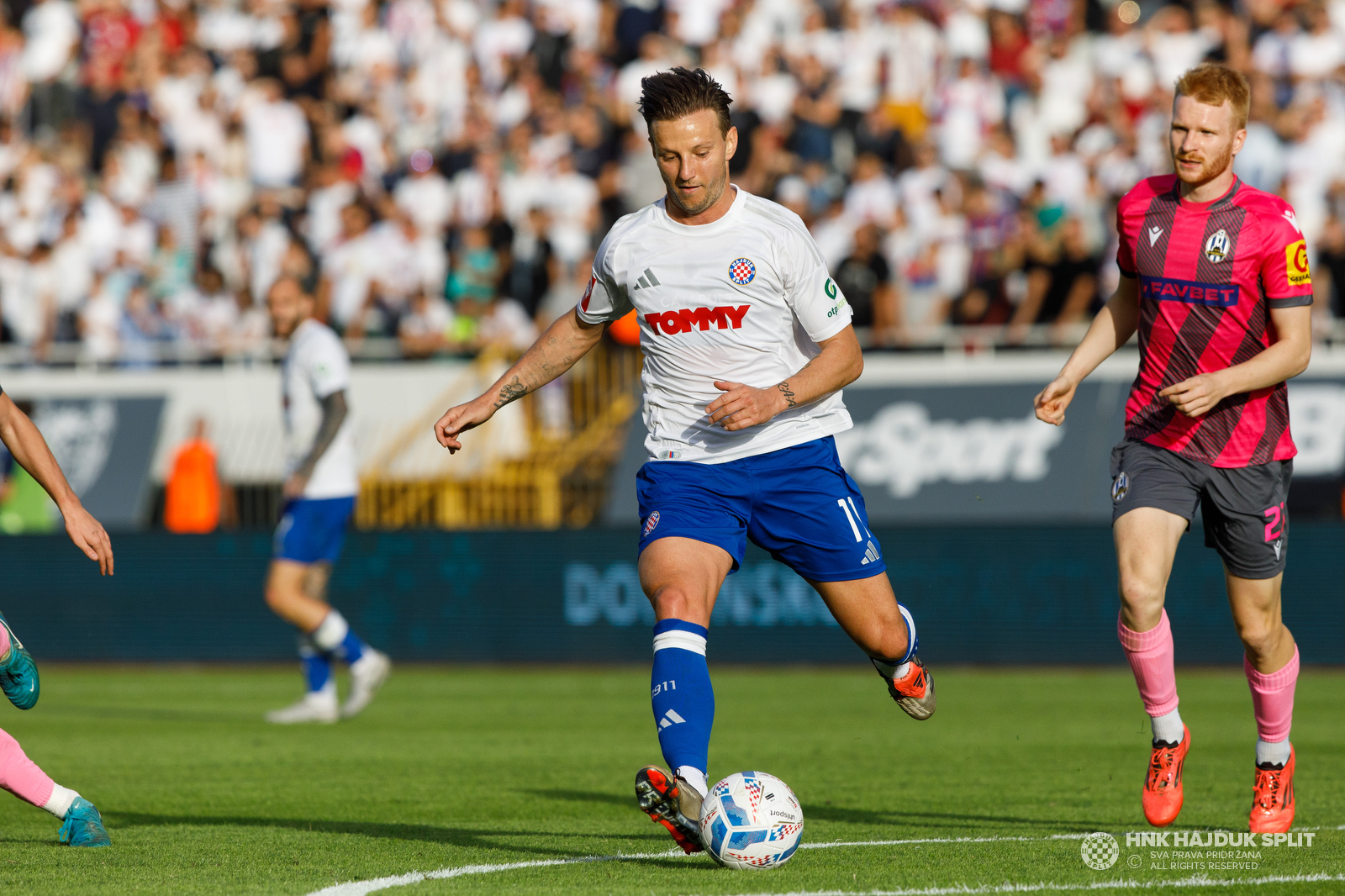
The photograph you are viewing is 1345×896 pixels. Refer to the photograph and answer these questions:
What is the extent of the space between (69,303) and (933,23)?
10.1m

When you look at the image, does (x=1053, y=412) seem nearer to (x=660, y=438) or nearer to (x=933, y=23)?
(x=660, y=438)

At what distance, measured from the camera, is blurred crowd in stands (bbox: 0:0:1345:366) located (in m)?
17.5

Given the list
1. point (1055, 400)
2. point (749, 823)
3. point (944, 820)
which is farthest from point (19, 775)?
point (1055, 400)

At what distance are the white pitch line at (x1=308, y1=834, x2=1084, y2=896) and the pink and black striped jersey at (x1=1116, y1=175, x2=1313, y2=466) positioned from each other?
1.59 metres

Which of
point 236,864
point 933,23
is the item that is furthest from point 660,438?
point 933,23

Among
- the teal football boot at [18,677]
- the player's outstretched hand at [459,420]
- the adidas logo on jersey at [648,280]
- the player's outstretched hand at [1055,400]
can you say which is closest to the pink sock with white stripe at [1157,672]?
the player's outstretched hand at [1055,400]

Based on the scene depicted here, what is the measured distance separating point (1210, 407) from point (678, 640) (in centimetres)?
208

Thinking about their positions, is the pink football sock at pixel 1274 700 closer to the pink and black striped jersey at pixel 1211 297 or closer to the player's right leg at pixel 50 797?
the pink and black striped jersey at pixel 1211 297

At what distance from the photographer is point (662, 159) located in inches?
241

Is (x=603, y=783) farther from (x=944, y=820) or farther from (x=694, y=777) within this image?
(x=694, y=777)

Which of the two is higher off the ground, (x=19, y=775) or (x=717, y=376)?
(x=717, y=376)

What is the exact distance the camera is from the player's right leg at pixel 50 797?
20.5 feet

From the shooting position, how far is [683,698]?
5.79 meters

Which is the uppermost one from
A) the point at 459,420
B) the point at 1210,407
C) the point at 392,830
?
the point at 1210,407
